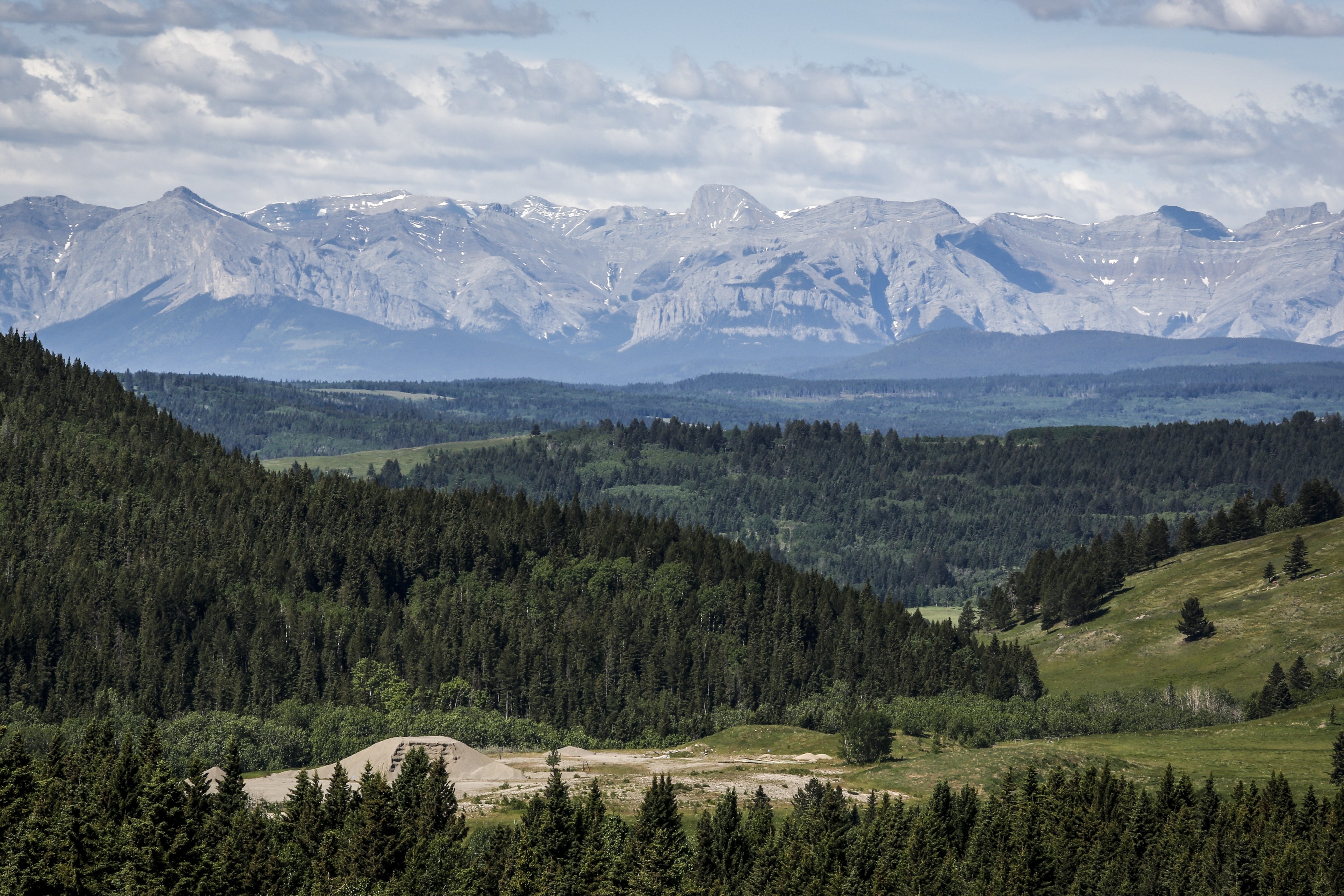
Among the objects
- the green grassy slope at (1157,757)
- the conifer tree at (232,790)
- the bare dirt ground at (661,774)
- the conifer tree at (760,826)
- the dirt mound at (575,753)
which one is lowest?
the dirt mound at (575,753)

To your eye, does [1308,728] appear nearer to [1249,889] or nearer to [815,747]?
[815,747]

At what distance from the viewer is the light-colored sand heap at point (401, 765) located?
490 ft

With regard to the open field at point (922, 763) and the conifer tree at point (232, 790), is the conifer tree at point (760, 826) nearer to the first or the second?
the open field at point (922, 763)

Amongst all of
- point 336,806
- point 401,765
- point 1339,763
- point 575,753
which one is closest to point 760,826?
point 336,806

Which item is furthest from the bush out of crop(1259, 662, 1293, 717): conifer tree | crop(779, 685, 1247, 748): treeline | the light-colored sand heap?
crop(1259, 662, 1293, 717): conifer tree

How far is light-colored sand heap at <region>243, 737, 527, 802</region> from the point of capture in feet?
490

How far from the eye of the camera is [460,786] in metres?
148

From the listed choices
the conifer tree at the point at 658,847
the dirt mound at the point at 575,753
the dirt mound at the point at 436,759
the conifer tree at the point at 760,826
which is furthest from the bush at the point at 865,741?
the conifer tree at the point at 658,847

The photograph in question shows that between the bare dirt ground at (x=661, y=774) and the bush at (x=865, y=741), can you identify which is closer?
the bare dirt ground at (x=661, y=774)

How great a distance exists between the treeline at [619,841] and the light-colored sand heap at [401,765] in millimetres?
16785

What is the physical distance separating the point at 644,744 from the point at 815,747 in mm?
22901

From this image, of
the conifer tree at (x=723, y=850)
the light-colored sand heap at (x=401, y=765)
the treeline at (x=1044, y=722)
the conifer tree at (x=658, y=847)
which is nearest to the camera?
the conifer tree at (x=658, y=847)

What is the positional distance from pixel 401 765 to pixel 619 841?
37.1 meters

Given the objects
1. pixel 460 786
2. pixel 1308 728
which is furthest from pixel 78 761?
pixel 1308 728
